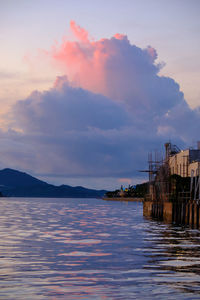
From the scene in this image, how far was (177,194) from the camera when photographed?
78.4 meters

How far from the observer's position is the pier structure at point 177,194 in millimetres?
62447

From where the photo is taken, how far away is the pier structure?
205 feet

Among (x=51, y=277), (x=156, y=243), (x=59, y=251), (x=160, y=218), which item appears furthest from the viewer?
(x=160, y=218)

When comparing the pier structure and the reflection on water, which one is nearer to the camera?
the reflection on water

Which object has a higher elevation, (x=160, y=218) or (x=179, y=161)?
(x=179, y=161)

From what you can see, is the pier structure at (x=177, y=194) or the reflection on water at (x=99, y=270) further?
the pier structure at (x=177, y=194)

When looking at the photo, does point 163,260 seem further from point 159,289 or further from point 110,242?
point 110,242

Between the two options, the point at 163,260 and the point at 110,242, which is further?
the point at 110,242

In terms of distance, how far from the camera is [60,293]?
18.8 metres

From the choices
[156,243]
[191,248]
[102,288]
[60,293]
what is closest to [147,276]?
[102,288]

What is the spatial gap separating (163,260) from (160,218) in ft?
183

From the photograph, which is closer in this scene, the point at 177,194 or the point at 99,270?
the point at 99,270

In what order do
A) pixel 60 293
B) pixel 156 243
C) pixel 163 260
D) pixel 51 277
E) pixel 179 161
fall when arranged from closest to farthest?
pixel 60 293
pixel 51 277
pixel 163 260
pixel 156 243
pixel 179 161

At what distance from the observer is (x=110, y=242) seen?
39219 millimetres
